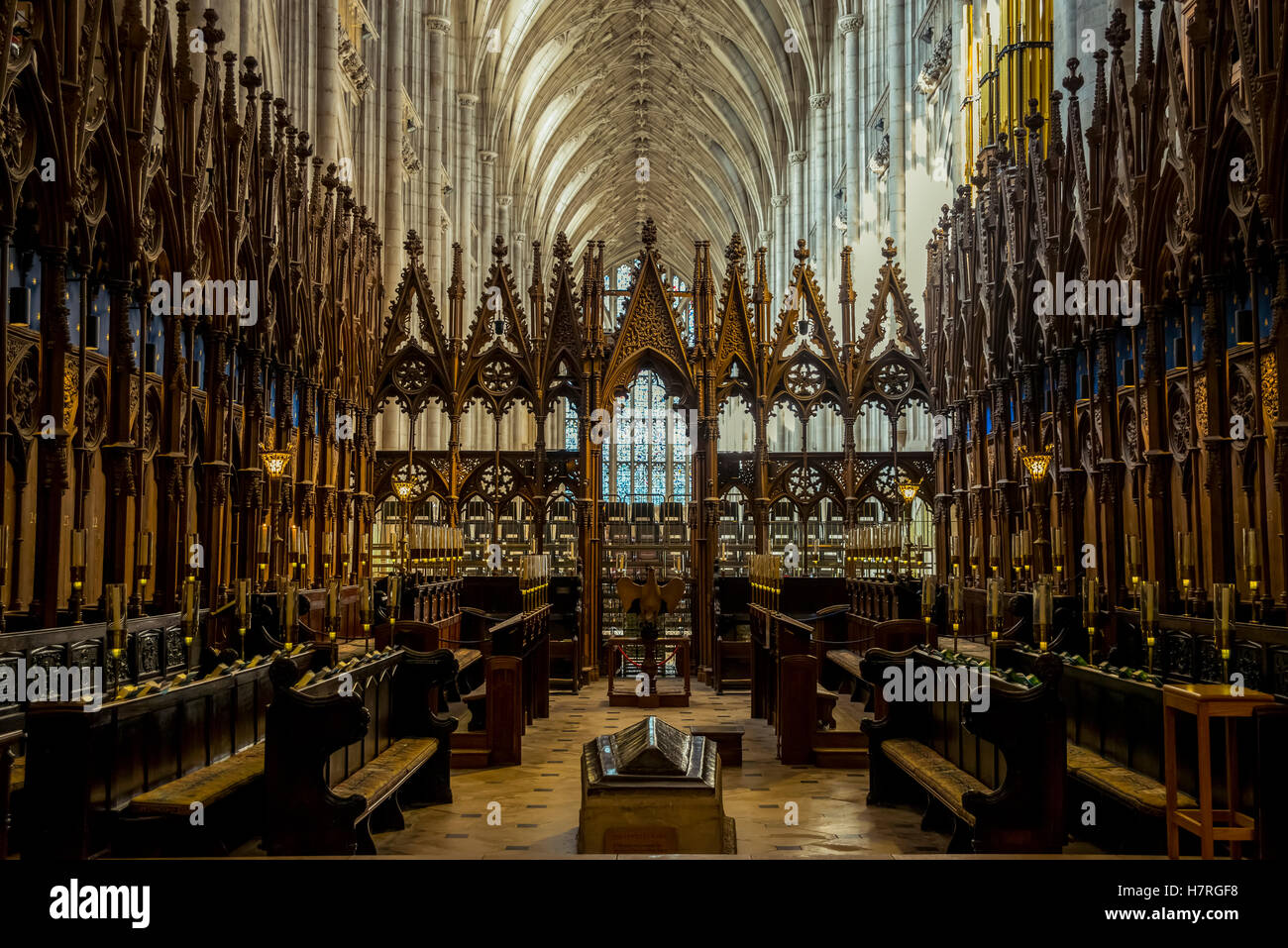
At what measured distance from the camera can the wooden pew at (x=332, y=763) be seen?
221 inches

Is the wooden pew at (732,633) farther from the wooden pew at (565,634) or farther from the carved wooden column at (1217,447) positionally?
the carved wooden column at (1217,447)

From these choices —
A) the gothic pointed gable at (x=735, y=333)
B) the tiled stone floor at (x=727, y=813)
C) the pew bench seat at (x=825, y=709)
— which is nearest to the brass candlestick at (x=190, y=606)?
the tiled stone floor at (x=727, y=813)

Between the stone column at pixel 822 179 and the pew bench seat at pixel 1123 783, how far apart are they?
30.4m

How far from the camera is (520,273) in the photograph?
49.9m

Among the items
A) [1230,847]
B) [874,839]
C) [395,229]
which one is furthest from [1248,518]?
[395,229]

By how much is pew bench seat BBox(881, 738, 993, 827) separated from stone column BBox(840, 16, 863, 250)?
25.4 meters

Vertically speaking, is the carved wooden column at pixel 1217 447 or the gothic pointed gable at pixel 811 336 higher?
the gothic pointed gable at pixel 811 336

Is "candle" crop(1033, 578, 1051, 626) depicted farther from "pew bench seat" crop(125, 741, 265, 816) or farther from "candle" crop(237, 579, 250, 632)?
"candle" crop(237, 579, 250, 632)

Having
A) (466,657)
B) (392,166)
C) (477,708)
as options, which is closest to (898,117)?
(392,166)

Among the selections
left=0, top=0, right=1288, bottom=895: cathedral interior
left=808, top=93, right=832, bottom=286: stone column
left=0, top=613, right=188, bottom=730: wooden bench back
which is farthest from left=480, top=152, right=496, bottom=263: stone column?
left=0, top=613, right=188, bottom=730: wooden bench back

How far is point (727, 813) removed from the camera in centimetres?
775

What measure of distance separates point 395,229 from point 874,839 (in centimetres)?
2180

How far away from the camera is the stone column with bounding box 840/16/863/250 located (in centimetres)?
3148

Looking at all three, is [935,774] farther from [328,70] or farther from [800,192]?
[800,192]
